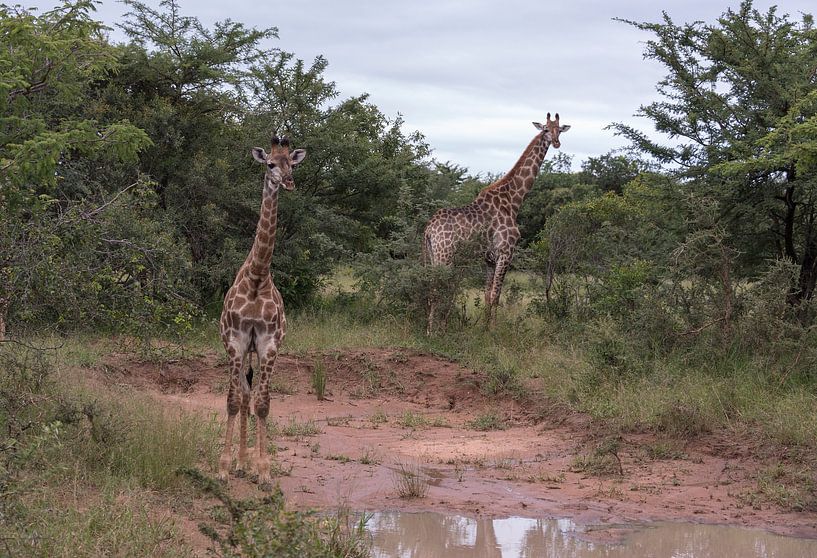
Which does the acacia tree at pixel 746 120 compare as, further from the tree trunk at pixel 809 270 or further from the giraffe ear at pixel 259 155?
the giraffe ear at pixel 259 155

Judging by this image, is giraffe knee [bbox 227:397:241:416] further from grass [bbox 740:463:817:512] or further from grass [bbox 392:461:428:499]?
grass [bbox 740:463:817:512]

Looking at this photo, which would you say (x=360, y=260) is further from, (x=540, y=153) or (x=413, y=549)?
(x=413, y=549)

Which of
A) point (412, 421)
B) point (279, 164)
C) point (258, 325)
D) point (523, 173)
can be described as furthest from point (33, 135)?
point (523, 173)

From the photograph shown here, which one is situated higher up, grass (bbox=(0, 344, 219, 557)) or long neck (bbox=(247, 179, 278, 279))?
long neck (bbox=(247, 179, 278, 279))

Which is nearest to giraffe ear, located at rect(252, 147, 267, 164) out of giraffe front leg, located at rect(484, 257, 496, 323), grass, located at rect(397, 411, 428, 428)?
grass, located at rect(397, 411, 428, 428)

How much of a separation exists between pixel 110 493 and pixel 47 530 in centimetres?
95

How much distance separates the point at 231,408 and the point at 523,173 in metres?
8.38

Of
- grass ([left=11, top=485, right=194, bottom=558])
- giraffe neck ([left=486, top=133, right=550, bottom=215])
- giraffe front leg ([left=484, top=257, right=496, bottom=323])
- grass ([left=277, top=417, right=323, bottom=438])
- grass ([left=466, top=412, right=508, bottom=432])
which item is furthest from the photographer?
giraffe neck ([left=486, top=133, right=550, bottom=215])

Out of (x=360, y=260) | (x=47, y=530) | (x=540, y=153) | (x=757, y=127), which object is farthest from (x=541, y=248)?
(x=47, y=530)

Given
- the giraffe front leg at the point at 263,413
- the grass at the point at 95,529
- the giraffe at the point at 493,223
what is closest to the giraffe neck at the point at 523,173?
the giraffe at the point at 493,223

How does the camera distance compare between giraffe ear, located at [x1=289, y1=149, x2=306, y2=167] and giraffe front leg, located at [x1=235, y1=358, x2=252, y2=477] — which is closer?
giraffe ear, located at [x1=289, y1=149, x2=306, y2=167]

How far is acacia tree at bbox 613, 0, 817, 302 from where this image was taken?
479 inches

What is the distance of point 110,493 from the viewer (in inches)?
272

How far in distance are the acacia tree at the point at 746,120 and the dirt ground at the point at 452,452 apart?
12.0 feet
